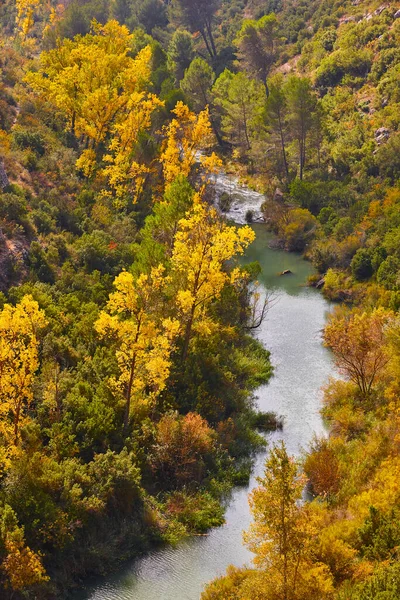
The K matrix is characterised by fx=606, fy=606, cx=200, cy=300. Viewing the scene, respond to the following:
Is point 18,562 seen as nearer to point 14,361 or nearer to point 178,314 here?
point 14,361

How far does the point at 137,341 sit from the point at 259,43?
71747 millimetres

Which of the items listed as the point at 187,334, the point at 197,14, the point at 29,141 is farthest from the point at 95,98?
the point at 197,14

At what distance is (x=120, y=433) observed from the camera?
31.7m

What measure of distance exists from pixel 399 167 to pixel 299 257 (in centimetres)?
1450

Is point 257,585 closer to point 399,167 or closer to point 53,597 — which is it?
point 53,597

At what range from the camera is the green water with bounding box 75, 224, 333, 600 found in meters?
26.2

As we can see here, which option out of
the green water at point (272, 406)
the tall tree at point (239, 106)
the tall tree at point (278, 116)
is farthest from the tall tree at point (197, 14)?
the green water at point (272, 406)

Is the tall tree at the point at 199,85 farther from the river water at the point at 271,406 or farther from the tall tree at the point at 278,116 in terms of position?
the river water at the point at 271,406

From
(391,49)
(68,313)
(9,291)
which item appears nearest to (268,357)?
(68,313)

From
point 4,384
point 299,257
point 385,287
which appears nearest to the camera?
point 4,384

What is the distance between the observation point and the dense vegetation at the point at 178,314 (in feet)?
82.7

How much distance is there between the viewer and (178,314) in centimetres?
3778

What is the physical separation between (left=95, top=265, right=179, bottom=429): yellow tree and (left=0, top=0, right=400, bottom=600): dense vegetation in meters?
0.12

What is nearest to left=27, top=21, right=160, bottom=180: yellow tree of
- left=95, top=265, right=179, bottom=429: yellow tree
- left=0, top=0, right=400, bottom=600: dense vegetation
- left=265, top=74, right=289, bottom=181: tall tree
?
left=0, top=0, right=400, bottom=600: dense vegetation
